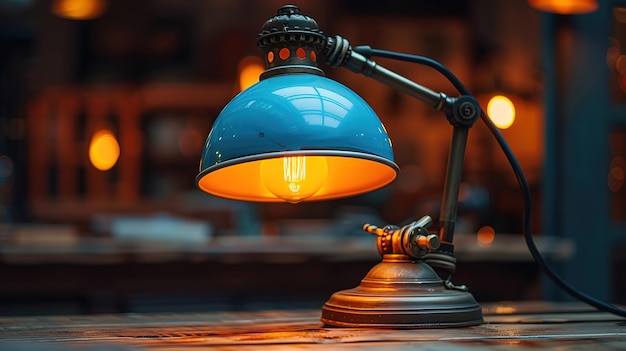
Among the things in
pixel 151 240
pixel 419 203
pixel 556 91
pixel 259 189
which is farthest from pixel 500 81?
pixel 259 189

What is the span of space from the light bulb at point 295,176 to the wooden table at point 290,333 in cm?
23

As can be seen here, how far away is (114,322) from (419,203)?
4.63m

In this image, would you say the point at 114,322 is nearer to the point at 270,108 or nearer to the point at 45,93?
the point at 270,108

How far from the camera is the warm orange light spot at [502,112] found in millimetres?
6145

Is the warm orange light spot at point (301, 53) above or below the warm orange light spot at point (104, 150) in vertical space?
below

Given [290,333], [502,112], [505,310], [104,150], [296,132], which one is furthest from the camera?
[104,150]

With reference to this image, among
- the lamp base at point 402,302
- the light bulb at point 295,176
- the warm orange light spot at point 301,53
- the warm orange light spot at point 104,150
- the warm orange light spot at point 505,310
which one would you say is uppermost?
the warm orange light spot at point 104,150

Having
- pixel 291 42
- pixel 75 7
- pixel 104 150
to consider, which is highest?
pixel 75 7

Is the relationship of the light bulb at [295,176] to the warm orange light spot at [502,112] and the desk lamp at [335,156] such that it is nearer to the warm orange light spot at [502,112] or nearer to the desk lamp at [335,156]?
the desk lamp at [335,156]

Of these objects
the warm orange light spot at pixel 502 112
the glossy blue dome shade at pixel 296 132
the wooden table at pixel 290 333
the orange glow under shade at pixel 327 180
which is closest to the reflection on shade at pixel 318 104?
the glossy blue dome shade at pixel 296 132

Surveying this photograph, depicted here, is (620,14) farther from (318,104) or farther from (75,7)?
(75,7)

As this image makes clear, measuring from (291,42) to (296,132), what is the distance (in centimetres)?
21

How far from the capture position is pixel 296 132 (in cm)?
134

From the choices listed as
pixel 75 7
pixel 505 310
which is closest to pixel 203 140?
pixel 75 7
